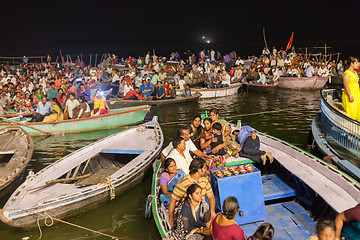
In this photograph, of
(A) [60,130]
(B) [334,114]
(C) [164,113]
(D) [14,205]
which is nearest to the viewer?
(D) [14,205]

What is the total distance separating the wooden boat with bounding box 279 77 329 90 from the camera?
2214 cm

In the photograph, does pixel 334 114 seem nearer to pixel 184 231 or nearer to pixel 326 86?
pixel 184 231

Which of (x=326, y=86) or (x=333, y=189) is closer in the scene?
(x=333, y=189)

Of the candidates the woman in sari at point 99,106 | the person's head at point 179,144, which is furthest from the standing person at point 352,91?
the woman in sari at point 99,106

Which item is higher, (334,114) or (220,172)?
(334,114)

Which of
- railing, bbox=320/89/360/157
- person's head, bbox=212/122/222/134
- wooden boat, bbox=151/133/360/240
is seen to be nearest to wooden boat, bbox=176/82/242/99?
railing, bbox=320/89/360/157

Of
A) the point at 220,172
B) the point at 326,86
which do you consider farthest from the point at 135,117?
the point at 326,86

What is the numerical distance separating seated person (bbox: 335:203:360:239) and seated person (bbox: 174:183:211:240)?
1.71 meters

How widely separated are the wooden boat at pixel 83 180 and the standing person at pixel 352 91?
17.9 ft

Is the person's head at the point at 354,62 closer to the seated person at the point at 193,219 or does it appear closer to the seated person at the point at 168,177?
the seated person at the point at 168,177

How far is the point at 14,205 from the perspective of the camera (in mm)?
5812

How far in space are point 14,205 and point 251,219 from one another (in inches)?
185

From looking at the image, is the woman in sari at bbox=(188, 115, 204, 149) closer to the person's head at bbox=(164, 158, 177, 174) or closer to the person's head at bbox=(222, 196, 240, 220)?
the person's head at bbox=(164, 158, 177, 174)

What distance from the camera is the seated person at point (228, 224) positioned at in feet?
11.6
